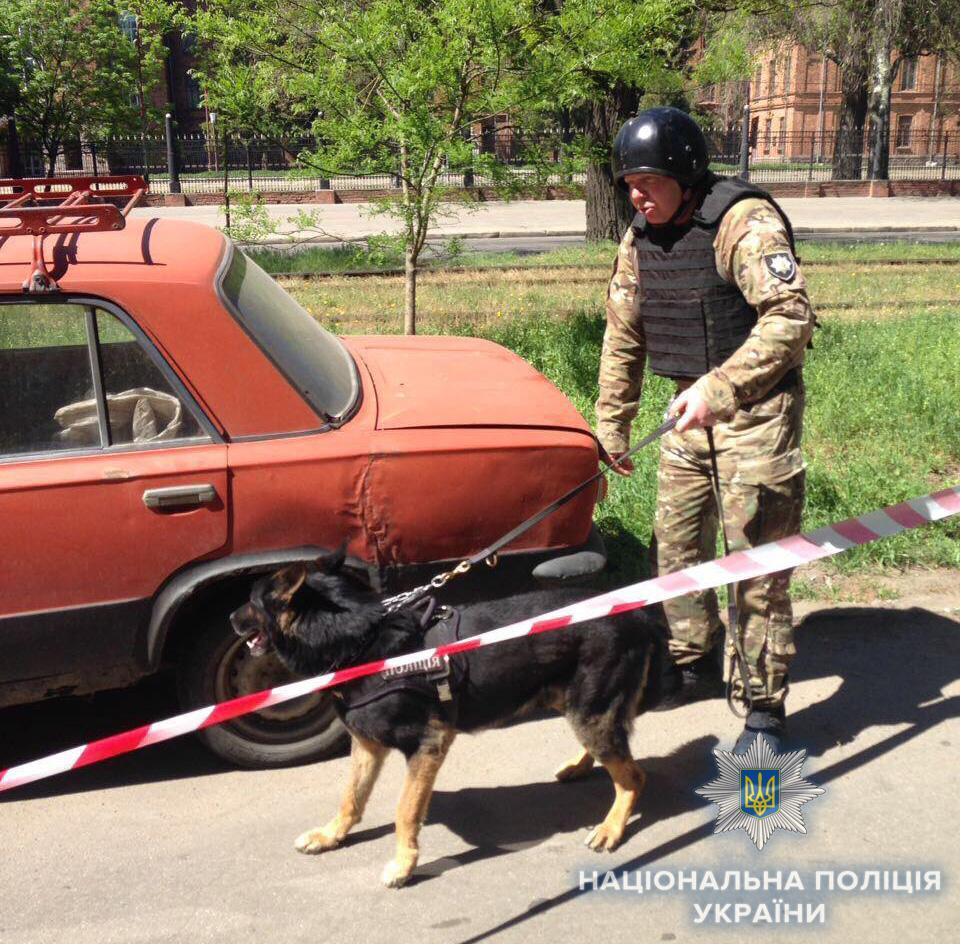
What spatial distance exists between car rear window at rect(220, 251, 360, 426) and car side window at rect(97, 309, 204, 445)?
32cm

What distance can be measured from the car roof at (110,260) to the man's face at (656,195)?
1.41 meters

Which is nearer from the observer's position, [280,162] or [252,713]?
[252,713]

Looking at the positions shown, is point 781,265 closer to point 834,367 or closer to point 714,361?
point 714,361

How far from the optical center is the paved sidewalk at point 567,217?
2427 centimetres

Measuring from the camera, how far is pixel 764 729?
374 cm

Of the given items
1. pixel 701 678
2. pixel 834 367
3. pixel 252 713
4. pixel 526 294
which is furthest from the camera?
pixel 526 294

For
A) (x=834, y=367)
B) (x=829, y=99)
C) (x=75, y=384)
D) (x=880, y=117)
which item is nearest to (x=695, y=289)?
(x=75, y=384)

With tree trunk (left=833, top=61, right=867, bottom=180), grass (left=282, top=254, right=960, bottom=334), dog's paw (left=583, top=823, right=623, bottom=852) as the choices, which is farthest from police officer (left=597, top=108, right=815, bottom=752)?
tree trunk (left=833, top=61, right=867, bottom=180)

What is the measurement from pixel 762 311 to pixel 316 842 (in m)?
2.16

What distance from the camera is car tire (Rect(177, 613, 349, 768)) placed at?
3.50 metres

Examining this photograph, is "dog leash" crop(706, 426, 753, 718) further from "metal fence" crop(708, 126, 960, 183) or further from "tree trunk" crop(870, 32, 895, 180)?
"metal fence" crop(708, 126, 960, 183)

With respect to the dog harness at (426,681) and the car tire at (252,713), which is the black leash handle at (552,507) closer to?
the dog harness at (426,681)

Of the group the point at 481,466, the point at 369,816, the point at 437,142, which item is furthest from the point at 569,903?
the point at 437,142

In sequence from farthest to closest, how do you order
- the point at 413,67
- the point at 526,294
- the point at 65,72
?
the point at 65,72 → the point at 526,294 → the point at 413,67
